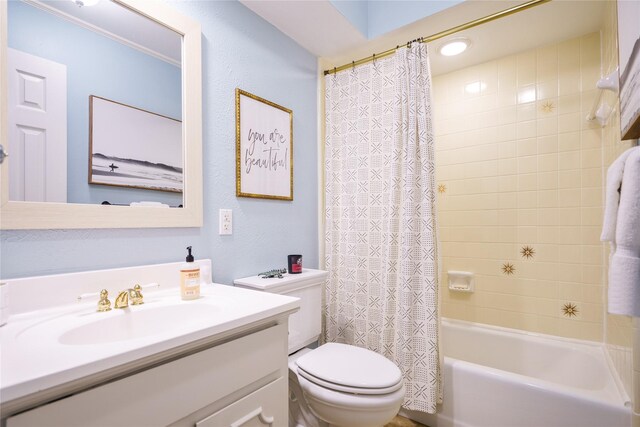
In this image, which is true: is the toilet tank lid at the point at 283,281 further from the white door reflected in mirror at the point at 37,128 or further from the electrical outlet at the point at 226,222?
the white door reflected in mirror at the point at 37,128

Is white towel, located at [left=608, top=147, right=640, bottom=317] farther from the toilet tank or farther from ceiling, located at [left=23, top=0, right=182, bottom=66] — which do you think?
ceiling, located at [left=23, top=0, right=182, bottom=66]

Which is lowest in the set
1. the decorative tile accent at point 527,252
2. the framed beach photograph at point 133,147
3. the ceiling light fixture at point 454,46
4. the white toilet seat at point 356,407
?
the white toilet seat at point 356,407

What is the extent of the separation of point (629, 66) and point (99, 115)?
64.7 inches

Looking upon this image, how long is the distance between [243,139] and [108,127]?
0.57m

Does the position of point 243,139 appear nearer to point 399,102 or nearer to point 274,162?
point 274,162

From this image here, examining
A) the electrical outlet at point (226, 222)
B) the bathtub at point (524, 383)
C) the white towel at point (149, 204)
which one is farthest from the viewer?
the electrical outlet at point (226, 222)

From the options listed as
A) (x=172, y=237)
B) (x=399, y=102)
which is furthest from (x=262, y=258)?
(x=399, y=102)

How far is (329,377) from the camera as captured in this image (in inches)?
48.3

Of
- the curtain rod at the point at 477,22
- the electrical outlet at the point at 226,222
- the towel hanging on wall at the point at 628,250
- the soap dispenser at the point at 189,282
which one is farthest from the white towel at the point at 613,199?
the electrical outlet at the point at 226,222

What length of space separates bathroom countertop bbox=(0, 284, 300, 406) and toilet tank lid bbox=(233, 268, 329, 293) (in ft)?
0.98

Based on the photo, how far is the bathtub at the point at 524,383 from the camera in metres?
1.30

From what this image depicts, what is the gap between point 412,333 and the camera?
158 centimetres

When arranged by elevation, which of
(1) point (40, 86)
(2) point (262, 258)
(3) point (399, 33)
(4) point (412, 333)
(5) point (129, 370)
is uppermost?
(3) point (399, 33)

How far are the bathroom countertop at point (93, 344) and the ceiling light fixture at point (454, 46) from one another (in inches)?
70.1
